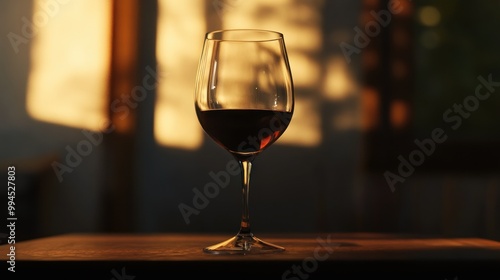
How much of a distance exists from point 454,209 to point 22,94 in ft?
4.92

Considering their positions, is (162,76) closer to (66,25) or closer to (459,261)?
(66,25)

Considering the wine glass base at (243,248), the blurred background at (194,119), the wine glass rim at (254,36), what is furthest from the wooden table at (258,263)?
the blurred background at (194,119)

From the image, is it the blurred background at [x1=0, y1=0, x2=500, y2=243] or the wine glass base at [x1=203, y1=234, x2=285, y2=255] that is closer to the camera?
the wine glass base at [x1=203, y1=234, x2=285, y2=255]

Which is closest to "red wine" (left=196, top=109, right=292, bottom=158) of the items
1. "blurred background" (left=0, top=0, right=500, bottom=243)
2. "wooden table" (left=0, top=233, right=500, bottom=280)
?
"wooden table" (left=0, top=233, right=500, bottom=280)

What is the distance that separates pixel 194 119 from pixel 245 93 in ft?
5.82

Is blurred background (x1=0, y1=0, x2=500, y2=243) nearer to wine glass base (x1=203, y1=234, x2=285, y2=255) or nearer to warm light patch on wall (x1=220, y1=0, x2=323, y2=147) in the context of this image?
warm light patch on wall (x1=220, y1=0, x2=323, y2=147)

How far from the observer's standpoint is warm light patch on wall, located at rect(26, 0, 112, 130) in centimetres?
243

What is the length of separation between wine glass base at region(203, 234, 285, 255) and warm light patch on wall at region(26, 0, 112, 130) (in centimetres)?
181

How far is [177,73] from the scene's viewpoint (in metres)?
2.44

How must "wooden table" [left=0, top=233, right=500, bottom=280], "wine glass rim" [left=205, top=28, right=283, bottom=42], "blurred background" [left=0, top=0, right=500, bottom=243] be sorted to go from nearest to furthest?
"wooden table" [left=0, top=233, right=500, bottom=280], "wine glass rim" [left=205, top=28, right=283, bottom=42], "blurred background" [left=0, top=0, right=500, bottom=243]

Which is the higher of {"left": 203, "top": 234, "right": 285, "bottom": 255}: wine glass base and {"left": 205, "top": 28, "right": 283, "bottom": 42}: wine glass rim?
{"left": 205, "top": 28, "right": 283, "bottom": 42}: wine glass rim

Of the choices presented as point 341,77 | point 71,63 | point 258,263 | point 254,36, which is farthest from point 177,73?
point 258,263

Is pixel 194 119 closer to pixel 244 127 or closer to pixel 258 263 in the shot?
pixel 244 127

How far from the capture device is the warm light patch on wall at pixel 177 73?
2.44 metres
